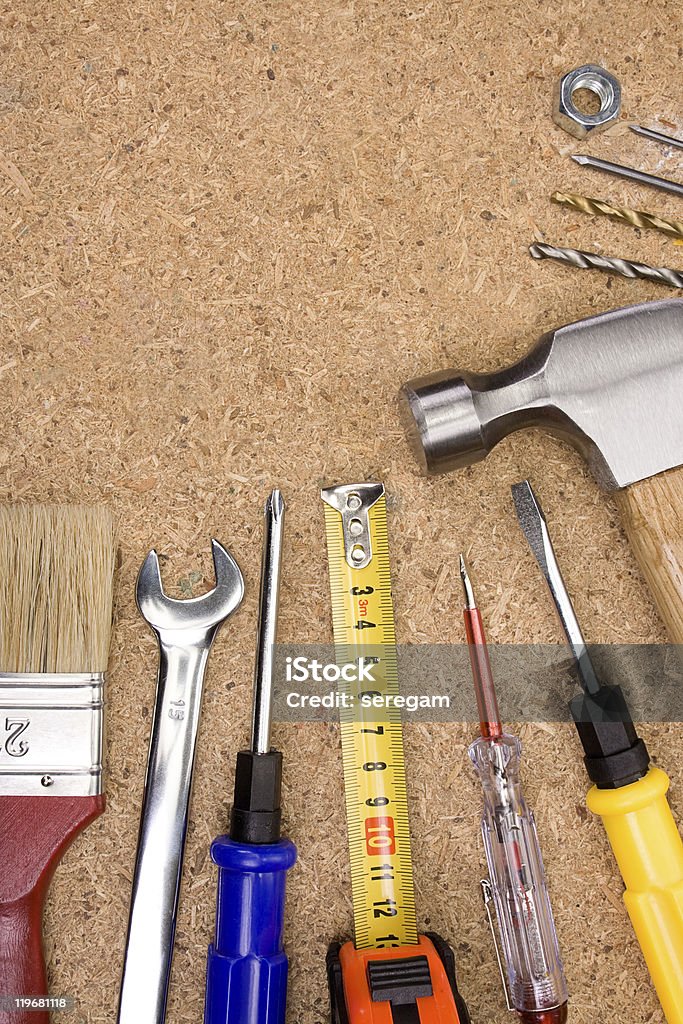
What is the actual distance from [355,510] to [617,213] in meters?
0.63

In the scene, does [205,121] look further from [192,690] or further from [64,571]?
[192,690]

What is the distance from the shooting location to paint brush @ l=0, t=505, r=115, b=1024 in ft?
3.59

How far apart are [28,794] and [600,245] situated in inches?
46.4

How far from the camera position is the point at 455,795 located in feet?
3.94

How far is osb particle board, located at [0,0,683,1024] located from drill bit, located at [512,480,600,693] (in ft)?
0.12

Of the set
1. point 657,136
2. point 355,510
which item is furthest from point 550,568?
point 657,136

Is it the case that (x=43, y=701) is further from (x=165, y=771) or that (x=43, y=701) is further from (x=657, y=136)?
(x=657, y=136)

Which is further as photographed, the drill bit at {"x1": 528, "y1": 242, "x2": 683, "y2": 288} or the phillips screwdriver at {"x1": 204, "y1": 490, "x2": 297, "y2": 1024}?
the drill bit at {"x1": 528, "y1": 242, "x2": 683, "y2": 288}

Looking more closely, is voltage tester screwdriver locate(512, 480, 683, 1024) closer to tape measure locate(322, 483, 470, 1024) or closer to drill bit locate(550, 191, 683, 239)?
tape measure locate(322, 483, 470, 1024)

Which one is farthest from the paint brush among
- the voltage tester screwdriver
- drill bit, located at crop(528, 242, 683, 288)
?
drill bit, located at crop(528, 242, 683, 288)

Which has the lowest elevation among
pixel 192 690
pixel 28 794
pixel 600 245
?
pixel 28 794

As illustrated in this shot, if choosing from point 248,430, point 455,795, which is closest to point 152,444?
point 248,430

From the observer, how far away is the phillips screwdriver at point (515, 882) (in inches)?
42.8

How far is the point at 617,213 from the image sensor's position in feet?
4.26
